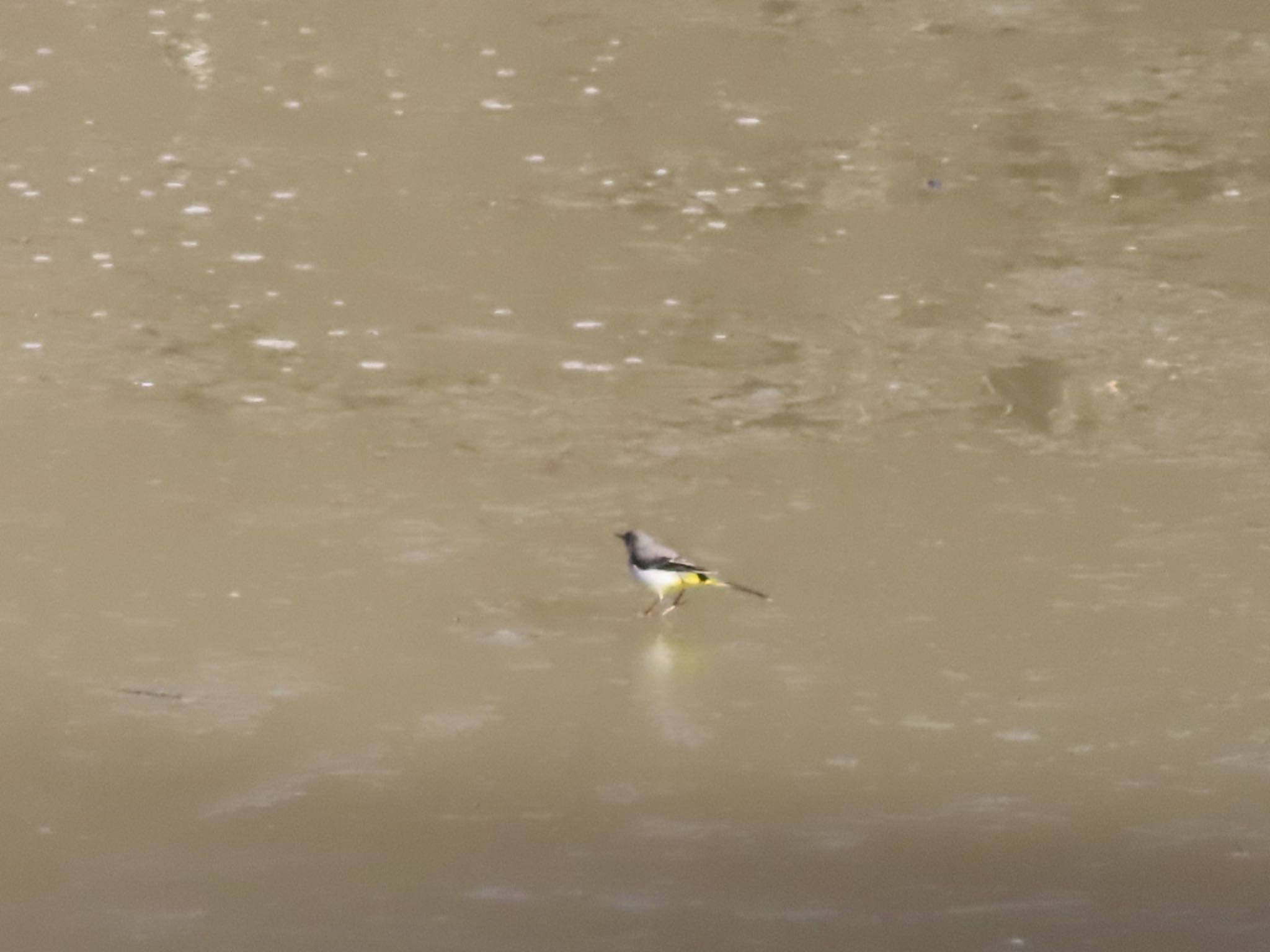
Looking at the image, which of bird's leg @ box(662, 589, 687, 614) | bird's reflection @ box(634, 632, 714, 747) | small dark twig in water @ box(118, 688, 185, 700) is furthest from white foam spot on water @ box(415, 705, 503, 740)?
bird's leg @ box(662, 589, 687, 614)

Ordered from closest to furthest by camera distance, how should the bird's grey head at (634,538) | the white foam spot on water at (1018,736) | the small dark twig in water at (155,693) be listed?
the white foam spot on water at (1018,736) → the small dark twig in water at (155,693) → the bird's grey head at (634,538)

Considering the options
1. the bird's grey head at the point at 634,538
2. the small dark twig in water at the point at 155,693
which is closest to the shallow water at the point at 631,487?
the small dark twig in water at the point at 155,693

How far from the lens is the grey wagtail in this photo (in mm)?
4957

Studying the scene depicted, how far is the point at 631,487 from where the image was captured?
5852mm

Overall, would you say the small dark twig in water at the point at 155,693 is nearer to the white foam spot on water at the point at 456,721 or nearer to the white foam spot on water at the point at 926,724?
the white foam spot on water at the point at 456,721

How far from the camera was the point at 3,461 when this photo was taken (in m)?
5.93

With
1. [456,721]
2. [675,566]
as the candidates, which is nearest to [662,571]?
[675,566]

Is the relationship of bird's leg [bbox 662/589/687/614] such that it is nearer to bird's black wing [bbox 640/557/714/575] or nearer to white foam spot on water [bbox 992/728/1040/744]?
bird's black wing [bbox 640/557/714/575]

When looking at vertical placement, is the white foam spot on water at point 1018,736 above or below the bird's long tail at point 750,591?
above

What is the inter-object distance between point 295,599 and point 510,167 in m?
3.88

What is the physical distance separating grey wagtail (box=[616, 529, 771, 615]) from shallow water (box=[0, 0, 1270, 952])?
0.10 meters

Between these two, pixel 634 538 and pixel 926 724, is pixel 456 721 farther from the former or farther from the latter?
pixel 926 724

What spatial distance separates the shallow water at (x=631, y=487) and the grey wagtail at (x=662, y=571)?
10 cm

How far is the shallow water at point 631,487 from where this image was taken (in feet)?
13.2
